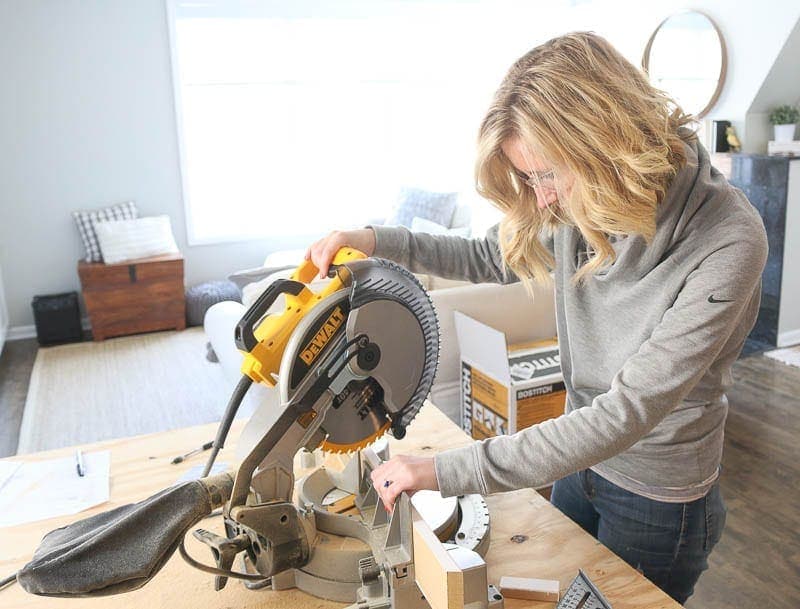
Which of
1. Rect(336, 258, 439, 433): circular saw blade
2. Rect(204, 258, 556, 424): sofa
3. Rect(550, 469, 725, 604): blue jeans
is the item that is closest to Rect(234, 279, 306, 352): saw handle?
Rect(336, 258, 439, 433): circular saw blade

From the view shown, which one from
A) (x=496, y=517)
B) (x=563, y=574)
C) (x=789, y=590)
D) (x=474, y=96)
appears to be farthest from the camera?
(x=474, y=96)

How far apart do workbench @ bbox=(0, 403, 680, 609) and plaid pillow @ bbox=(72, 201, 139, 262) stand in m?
4.00

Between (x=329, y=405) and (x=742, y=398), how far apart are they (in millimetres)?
3157

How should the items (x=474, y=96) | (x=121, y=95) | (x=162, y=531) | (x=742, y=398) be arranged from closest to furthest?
(x=162, y=531)
(x=742, y=398)
(x=121, y=95)
(x=474, y=96)

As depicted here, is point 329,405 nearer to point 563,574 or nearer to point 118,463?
point 563,574

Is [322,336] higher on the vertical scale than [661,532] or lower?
higher

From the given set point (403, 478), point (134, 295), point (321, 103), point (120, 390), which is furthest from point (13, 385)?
point (403, 478)

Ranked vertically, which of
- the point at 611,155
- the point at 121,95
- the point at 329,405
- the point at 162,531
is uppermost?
the point at 121,95

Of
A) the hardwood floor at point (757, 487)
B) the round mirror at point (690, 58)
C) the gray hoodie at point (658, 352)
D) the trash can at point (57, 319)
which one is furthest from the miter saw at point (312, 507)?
the trash can at point (57, 319)

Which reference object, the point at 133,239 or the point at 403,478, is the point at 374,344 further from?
the point at 133,239

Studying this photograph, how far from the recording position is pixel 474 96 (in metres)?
6.32

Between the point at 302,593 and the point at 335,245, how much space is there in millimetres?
511

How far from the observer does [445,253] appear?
1324 millimetres

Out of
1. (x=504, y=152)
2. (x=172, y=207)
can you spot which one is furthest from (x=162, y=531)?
(x=172, y=207)
